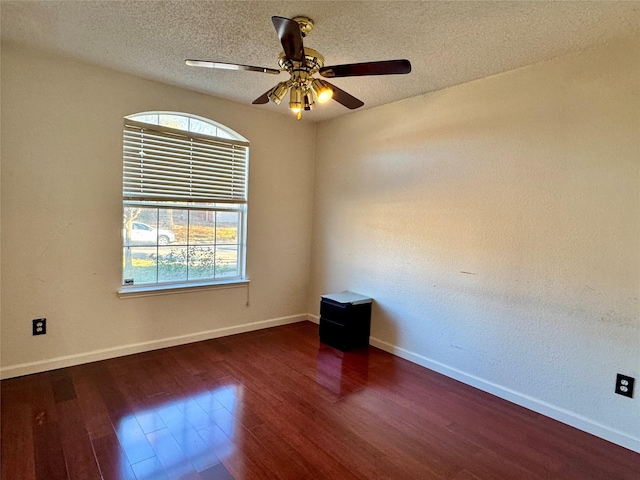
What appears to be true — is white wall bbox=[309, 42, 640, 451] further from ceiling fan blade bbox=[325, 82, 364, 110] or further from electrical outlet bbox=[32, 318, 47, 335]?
electrical outlet bbox=[32, 318, 47, 335]

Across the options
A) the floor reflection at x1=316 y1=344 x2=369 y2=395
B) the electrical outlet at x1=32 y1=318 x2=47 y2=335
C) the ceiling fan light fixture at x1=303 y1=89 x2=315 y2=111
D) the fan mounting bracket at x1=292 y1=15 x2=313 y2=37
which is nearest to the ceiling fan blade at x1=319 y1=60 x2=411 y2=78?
the ceiling fan light fixture at x1=303 y1=89 x2=315 y2=111

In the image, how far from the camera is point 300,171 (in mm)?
4285

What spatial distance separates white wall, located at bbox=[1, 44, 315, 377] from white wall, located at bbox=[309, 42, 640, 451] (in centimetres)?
175

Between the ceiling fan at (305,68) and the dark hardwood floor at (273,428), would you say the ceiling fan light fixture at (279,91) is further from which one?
the dark hardwood floor at (273,428)

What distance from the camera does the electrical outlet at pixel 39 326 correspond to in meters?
2.78

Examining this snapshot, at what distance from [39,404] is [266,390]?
4.84 ft

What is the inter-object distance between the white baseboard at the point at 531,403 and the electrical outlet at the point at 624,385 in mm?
246

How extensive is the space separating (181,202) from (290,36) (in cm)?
225

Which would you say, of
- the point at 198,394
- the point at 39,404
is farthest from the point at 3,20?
the point at 198,394

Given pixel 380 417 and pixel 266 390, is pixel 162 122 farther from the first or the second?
pixel 380 417

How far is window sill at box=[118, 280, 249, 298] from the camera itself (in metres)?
3.18

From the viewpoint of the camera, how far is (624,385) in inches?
86.2

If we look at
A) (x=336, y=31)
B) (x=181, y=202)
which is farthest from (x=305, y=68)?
(x=181, y=202)

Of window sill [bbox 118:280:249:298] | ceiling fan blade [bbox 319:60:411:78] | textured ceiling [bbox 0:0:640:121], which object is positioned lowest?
window sill [bbox 118:280:249:298]
